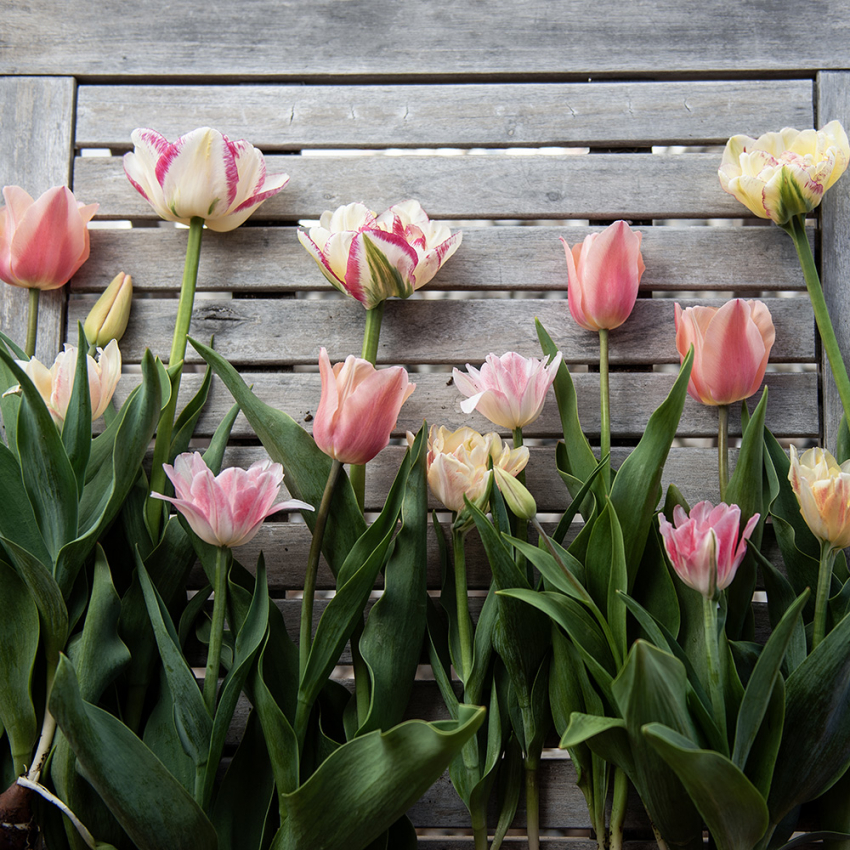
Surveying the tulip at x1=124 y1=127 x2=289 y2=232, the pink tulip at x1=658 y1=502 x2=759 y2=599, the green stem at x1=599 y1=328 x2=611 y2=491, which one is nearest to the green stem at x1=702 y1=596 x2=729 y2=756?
the pink tulip at x1=658 y1=502 x2=759 y2=599

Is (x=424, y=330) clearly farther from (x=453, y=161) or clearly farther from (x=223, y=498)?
(x=223, y=498)

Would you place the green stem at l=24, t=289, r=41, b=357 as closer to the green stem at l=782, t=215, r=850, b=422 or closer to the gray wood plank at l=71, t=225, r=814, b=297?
the gray wood plank at l=71, t=225, r=814, b=297

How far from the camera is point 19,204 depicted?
756 mm

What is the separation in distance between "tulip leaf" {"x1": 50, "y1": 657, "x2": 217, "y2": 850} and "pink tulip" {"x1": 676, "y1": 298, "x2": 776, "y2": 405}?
635mm

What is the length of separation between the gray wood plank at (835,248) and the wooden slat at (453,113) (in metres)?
0.03

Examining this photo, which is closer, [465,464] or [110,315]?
[465,464]

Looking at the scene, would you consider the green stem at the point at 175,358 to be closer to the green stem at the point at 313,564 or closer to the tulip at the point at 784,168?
the green stem at the point at 313,564

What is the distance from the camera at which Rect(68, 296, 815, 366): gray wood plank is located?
2.60 ft

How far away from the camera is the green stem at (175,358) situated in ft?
2.25

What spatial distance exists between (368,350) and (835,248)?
1.91 feet

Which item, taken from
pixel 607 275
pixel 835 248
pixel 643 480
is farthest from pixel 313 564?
pixel 835 248

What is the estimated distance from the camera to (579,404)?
781 millimetres

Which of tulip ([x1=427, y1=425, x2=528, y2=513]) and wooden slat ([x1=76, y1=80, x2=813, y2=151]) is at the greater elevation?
wooden slat ([x1=76, y1=80, x2=813, y2=151])

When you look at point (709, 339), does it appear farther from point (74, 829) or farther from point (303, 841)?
point (74, 829)
